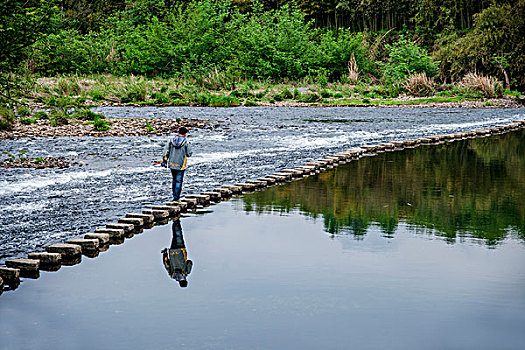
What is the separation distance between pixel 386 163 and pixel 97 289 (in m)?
11.0

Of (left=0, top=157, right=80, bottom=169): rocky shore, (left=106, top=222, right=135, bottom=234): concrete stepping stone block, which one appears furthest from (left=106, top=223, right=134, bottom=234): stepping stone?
(left=0, top=157, right=80, bottom=169): rocky shore

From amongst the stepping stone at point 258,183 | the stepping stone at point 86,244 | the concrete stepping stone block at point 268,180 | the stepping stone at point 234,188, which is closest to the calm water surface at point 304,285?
the stepping stone at point 86,244

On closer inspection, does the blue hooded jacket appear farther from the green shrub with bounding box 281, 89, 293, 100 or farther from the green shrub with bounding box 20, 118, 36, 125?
the green shrub with bounding box 281, 89, 293, 100

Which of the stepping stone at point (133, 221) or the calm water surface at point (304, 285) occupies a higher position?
the stepping stone at point (133, 221)

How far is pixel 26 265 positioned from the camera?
778cm

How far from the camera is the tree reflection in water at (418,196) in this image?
33.2ft

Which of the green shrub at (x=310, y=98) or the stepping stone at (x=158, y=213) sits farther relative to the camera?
the green shrub at (x=310, y=98)

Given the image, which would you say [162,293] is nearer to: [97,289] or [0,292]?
[97,289]

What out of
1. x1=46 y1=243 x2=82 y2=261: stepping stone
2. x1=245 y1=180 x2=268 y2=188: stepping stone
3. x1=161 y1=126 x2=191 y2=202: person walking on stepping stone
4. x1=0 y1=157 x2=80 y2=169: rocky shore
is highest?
x1=161 y1=126 x2=191 y2=202: person walking on stepping stone

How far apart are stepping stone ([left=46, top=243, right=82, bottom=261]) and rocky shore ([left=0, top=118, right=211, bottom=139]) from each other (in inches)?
610

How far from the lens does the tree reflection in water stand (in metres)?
10.1

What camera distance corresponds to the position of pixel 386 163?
16.8 m

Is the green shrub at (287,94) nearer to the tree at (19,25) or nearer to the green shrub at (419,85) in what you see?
the green shrub at (419,85)

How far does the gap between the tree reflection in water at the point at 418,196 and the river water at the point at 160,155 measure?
201cm
